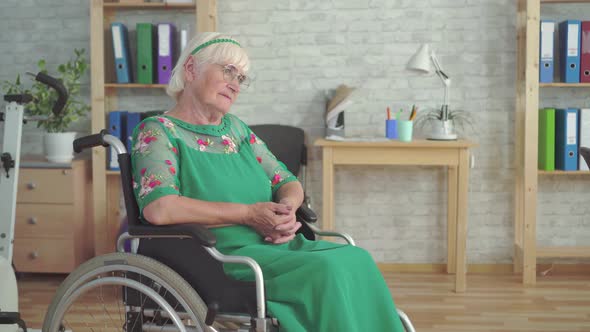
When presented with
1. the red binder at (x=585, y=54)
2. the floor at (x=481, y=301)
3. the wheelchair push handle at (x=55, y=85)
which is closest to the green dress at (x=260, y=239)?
the wheelchair push handle at (x=55, y=85)

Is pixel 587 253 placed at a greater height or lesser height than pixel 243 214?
lesser

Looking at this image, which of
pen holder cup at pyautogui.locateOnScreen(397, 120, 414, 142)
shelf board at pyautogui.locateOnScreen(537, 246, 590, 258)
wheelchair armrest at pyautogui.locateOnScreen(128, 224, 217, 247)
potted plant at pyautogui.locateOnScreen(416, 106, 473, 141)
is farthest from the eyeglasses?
shelf board at pyautogui.locateOnScreen(537, 246, 590, 258)

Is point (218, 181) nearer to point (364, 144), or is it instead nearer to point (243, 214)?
point (243, 214)

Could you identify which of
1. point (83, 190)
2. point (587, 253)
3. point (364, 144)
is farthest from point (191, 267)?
point (587, 253)

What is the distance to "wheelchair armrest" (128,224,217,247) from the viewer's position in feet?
6.63

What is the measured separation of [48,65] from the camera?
4.60 meters

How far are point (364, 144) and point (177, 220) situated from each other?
1983mm

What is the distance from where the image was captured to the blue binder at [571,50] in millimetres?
4172

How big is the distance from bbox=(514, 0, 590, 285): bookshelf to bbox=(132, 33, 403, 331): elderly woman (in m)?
2.05

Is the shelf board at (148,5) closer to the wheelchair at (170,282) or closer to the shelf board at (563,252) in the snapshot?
the wheelchair at (170,282)

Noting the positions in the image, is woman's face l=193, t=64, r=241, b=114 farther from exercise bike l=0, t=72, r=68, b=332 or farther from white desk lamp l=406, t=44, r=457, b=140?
white desk lamp l=406, t=44, r=457, b=140

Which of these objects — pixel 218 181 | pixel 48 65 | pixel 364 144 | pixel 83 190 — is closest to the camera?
pixel 218 181

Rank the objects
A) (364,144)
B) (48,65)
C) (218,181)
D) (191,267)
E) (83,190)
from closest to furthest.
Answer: (191,267) < (218,181) < (364,144) < (83,190) < (48,65)

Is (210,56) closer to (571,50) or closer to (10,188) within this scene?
(10,188)
